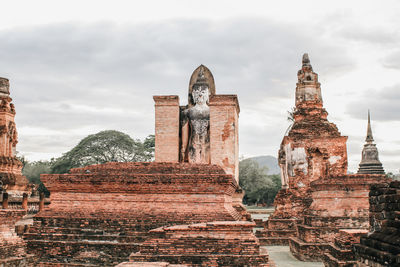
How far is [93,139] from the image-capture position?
43.6 metres

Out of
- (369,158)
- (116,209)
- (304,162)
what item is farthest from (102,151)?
(116,209)

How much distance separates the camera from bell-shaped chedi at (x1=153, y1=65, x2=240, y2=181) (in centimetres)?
1494

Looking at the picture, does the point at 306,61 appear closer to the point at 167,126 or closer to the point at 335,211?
the point at 167,126

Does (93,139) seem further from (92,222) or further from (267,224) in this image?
(92,222)

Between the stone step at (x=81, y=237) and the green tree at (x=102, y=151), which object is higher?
the green tree at (x=102, y=151)

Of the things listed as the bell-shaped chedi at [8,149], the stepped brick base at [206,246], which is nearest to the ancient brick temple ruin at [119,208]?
the stepped brick base at [206,246]

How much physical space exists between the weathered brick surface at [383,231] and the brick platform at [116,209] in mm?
2711

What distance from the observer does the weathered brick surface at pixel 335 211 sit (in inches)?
501

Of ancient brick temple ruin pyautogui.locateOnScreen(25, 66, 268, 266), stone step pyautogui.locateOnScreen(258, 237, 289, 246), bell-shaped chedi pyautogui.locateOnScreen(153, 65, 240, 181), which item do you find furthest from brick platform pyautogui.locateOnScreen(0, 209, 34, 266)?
stone step pyautogui.locateOnScreen(258, 237, 289, 246)

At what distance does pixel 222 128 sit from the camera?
Answer: 590 inches

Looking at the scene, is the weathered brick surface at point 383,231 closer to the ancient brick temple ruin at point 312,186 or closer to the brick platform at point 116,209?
the brick platform at point 116,209

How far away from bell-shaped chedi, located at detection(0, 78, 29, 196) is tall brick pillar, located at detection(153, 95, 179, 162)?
6309 mm

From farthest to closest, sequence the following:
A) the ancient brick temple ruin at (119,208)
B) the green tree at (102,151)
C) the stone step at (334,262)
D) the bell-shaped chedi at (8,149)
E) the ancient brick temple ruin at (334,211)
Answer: the green tree at (102,151)
the bell-shaped chedi at (8,149)
the ancient brick temple ruin at (334,211)
the stone step at (334,262)
the ancient brick temple ruin at (119,208)

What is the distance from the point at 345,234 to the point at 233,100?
6.80 metres
